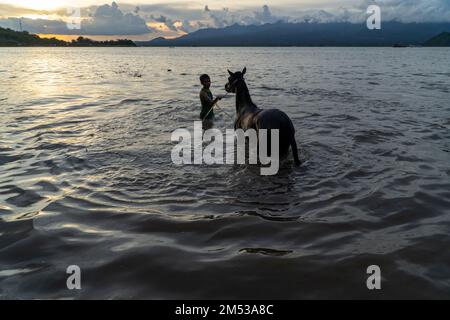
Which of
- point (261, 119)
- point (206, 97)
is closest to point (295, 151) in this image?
point (261, 119)

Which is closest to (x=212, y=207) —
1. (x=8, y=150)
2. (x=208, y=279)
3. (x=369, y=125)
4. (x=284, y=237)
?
(x=284, y=237)

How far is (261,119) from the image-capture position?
970 centimetres

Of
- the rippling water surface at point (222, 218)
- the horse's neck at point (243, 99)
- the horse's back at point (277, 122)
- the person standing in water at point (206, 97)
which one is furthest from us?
the person standing in water at point (206, 97)

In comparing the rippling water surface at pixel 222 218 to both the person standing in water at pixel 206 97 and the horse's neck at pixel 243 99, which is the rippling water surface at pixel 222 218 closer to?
the horse's neck at pixel 243 99

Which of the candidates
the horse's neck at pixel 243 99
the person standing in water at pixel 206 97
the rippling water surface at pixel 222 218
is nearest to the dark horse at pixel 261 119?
the horse's neck at pixel 243 99

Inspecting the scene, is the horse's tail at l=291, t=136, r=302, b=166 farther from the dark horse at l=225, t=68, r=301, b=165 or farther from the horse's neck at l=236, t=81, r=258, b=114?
the horse's neck at l=236, t=81, r=258, b=114

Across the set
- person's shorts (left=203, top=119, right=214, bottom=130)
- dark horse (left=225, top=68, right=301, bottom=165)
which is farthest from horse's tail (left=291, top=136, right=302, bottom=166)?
person's shorts (left=203, top=119, right=214, bottom=130)

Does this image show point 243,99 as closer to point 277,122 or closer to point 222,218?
point 277,122

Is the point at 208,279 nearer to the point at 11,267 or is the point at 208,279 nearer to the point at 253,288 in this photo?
the point at 253,288

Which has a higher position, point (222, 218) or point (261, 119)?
point (261, 119)

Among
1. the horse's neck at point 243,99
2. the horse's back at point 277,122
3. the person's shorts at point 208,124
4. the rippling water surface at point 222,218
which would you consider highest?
the horse's neck at point 243,99

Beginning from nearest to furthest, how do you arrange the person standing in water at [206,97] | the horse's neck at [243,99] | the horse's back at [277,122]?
the horse's back at [277,122] < the horse's neck at [243,99] < the person standing in water at [206,97]

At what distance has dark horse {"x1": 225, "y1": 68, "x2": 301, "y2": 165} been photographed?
935cm

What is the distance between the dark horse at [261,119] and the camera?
368 inches
